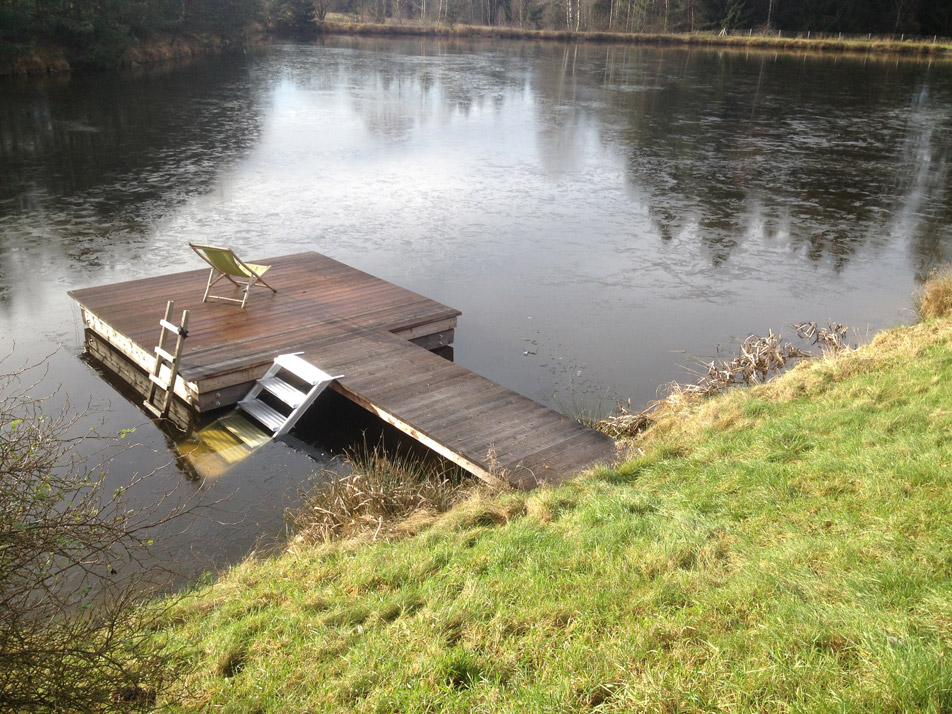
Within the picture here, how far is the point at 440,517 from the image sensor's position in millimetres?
4617

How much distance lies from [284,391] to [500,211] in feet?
23.4

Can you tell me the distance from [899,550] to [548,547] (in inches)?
58.9

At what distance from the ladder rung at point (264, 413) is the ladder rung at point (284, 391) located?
0.14 m

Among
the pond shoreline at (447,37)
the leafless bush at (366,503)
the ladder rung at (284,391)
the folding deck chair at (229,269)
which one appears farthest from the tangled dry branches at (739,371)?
the pond shoreline at (447,37)

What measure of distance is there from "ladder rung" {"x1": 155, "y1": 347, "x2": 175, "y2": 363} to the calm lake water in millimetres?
558

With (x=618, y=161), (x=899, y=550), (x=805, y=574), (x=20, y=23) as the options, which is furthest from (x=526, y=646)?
(x=20, y=23)

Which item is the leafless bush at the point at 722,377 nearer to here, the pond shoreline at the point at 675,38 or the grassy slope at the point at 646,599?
the grassy slope at the point at 646,599

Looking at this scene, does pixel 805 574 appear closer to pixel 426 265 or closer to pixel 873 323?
pixel 873 323

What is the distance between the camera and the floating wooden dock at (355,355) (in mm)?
5660

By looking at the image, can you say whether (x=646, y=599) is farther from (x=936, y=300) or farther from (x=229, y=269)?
(x=936, y=300)

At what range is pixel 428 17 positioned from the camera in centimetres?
5744

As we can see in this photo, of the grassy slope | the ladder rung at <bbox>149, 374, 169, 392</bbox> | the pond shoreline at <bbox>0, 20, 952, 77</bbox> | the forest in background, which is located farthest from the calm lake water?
the forest in background

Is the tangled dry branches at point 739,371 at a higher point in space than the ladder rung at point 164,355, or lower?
lower

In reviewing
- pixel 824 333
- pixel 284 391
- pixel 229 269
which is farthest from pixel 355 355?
pixel 824 333
